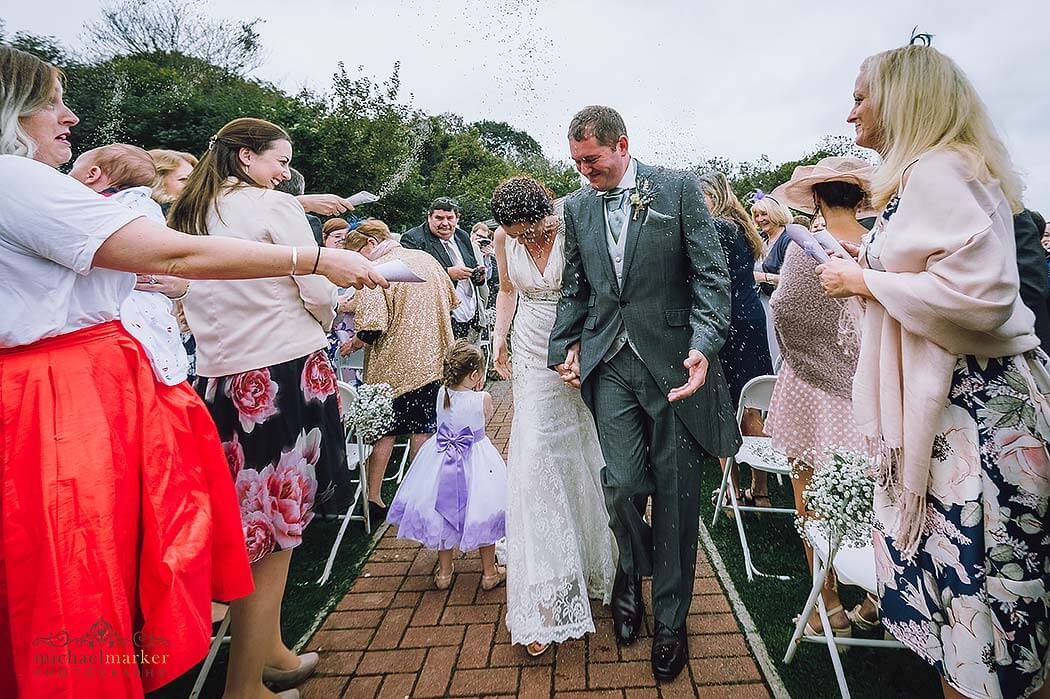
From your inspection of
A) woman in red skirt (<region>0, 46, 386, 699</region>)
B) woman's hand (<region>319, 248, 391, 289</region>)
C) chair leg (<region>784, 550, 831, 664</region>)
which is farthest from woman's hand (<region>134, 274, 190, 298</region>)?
chair leg (<region>784, 550, 831, 664</region>)

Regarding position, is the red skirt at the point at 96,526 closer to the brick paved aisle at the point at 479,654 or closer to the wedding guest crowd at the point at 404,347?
the brick paved aisle at the point at 479,654

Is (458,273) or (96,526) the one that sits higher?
(458,273)

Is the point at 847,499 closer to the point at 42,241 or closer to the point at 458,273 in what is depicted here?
the point at 42,241

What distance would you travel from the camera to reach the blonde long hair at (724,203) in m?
4.34

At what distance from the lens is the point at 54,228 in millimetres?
1411

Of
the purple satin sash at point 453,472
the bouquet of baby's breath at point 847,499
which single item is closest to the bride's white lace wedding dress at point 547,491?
the purple satin sash at point 453,472

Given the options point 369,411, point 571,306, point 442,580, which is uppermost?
point 571,306

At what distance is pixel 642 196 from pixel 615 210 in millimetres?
153

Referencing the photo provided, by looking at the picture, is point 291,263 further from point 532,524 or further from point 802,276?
point 802,276

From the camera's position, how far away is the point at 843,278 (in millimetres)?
1893

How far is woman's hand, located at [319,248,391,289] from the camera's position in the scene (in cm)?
187

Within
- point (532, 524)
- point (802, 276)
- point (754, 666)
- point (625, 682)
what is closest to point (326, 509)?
point (532, 524)

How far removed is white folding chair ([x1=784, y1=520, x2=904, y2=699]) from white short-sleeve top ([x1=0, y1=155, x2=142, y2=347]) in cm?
254

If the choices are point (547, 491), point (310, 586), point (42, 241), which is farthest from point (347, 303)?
point (42, 241)
